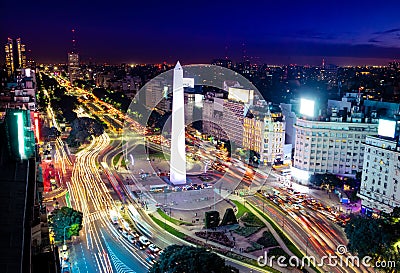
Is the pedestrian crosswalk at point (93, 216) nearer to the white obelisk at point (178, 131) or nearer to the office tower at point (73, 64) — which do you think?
the white obelisk at point (178, 131)

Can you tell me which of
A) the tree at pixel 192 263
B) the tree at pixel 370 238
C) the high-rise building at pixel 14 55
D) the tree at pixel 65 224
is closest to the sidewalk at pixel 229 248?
the tree at pixel 370 238

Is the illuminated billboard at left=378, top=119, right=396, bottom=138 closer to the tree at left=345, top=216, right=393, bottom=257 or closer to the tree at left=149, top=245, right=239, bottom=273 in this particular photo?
the tree at left=345, top=216, right=393, bottom=257

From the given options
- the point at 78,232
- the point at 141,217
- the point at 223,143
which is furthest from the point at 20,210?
the point at 223,143

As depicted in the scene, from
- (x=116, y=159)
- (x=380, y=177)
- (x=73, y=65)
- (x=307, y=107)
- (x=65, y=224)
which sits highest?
(x=73, y=65)

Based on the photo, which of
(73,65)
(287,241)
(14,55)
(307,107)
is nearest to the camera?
(287,241)

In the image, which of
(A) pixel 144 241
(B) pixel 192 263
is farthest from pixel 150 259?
(B) pixel 192 263

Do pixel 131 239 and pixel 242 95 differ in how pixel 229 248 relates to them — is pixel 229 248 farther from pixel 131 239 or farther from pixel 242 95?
pixel 242 95

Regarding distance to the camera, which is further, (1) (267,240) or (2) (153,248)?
(1) (267,240)
